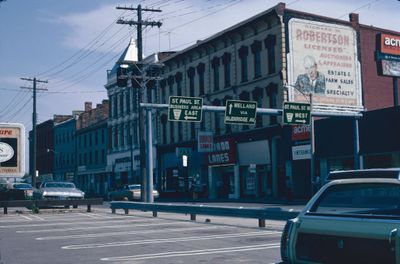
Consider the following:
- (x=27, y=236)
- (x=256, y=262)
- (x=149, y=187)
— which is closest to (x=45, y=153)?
(x=149, y=187)

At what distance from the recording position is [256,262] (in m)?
9.87

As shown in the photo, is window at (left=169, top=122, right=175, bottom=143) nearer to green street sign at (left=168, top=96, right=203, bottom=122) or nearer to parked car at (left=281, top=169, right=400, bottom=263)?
green street sign at (left=168, top=96, right=203, bottom=122)

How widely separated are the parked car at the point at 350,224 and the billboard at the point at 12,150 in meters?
3.10

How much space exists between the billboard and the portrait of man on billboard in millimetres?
35418

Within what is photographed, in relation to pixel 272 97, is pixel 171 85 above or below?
above

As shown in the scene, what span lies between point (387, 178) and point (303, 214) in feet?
3.29

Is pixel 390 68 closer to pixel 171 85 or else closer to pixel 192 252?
pixel 171 85

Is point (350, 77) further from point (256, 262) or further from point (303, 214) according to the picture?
point (303, 214)

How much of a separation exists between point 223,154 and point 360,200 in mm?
40660

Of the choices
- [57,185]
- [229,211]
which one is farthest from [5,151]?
[57,185]

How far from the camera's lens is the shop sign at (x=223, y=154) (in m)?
45.6

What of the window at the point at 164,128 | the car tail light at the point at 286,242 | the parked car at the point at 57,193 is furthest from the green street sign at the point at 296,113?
the window at the point at 164,128

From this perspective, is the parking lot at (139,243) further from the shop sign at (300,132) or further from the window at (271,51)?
the window at (271,51)

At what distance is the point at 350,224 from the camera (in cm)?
515
